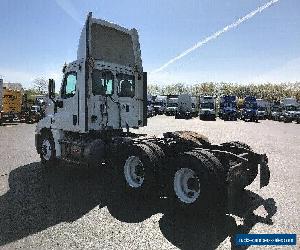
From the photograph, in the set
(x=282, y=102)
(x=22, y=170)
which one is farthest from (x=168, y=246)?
(x=282, y=102)

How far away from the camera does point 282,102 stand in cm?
4944

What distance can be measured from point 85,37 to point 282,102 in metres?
45.4

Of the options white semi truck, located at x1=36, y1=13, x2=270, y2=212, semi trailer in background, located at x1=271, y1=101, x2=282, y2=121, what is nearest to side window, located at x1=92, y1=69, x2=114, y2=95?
white semi truck, located at x1=36, y1=13, x2=270, y2=212

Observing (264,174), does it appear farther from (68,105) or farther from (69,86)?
(69,86)

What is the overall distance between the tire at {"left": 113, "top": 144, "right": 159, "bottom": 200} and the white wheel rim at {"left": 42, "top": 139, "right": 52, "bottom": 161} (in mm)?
3721

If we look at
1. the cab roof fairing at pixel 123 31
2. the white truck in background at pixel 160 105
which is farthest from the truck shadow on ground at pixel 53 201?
the white truck in background at pixel 160 105

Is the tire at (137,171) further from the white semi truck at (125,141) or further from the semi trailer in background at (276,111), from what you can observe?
the semi trailer in background at (276,111)

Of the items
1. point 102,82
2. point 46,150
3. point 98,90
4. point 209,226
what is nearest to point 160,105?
point 46,150

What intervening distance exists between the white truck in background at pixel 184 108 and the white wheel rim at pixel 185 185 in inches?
1650

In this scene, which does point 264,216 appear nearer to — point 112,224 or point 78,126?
point 112,224

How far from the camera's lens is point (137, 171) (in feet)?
26.8

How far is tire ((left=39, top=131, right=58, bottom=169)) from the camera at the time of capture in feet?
36.3

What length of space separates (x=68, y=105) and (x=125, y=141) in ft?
9.08

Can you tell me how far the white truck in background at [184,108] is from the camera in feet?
161
